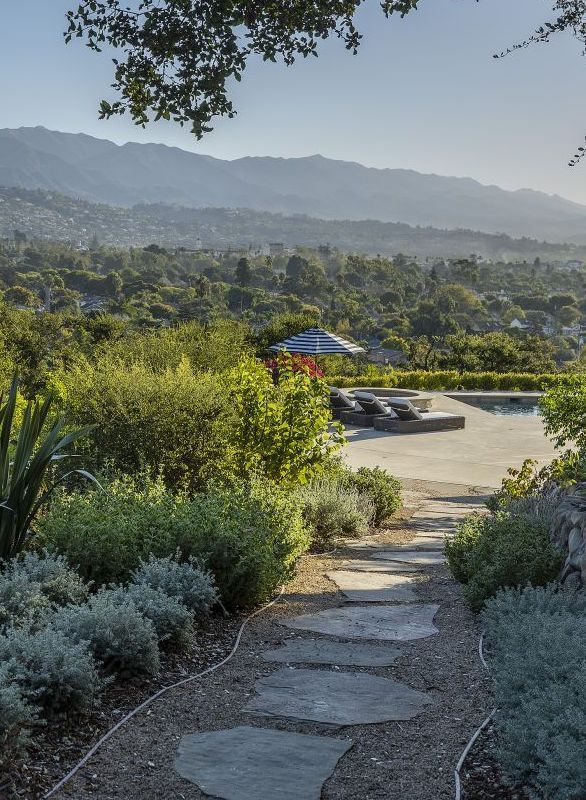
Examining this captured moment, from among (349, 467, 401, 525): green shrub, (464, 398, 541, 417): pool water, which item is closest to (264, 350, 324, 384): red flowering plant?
(349, 467, 401, 525): green shrub

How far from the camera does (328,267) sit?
112812mm

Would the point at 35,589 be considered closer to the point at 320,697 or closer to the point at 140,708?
the point at 140,708

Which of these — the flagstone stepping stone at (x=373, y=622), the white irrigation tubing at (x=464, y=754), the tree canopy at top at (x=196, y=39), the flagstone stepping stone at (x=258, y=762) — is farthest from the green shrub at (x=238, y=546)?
the tree canopy at top at (x=196, y=39)

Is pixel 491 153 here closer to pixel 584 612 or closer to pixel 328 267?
pixel 584 612

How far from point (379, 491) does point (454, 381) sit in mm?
14485

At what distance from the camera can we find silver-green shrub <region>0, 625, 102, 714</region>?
2.84m

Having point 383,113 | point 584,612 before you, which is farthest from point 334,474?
point 383,113

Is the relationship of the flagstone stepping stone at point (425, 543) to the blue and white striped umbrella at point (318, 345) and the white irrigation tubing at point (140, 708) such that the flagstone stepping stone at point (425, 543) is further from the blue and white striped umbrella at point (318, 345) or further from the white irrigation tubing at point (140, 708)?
the blue and white striped umbrella at point (318, 345)

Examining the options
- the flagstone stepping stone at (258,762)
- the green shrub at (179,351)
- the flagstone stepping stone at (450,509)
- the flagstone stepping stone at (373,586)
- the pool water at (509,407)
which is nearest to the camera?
the flagstone stepping stone at (258,762)

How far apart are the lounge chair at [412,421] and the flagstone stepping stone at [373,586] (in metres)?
9.72

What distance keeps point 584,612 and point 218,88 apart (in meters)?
3.67

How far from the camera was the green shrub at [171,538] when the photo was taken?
13.4ft

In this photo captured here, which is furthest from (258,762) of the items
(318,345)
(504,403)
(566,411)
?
(504,403)

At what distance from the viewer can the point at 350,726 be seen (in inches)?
117
